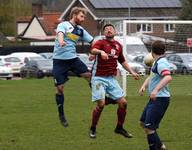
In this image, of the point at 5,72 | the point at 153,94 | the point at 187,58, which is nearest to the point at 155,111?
the point at 153,94

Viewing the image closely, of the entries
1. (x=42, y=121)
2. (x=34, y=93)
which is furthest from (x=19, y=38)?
(x=42, y=121)

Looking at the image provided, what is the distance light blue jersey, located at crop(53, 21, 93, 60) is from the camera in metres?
14.0

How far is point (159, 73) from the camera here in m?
11.3

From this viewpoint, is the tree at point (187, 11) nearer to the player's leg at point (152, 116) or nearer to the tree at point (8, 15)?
the tree at point (8, 15)

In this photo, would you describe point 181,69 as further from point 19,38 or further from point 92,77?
point 19,38

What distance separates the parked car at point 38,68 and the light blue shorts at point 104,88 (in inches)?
1252

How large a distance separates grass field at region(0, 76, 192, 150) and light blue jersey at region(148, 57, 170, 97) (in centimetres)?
152

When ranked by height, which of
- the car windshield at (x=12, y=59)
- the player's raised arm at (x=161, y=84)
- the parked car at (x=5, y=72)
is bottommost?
the parked car at (x=5, y=72)

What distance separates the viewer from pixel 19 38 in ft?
319

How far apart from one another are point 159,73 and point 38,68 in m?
34.5

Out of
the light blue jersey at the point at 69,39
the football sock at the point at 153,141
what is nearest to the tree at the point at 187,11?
the light blue jersey at the point at 69,39

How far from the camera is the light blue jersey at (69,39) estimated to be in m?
14.0

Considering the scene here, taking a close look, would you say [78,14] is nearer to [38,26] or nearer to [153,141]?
[153,141]

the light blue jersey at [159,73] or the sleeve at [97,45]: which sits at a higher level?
the sleeve at [97,45]
